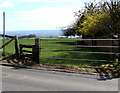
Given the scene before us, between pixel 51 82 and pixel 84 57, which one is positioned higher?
pixel 84 57

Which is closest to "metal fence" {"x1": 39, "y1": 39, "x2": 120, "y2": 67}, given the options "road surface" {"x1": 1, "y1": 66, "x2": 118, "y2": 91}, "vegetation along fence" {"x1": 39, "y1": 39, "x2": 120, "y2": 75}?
"vegetation along fence" {"x1": 39, "y1": 39, "x2": 120, "y2": 75}

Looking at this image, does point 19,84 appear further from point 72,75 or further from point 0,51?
point 0,51

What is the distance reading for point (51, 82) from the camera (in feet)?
17.2

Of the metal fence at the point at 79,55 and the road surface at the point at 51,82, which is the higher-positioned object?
the metal fence at the point at 79,55

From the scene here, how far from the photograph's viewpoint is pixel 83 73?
6.23 meters

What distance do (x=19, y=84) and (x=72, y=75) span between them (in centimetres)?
199

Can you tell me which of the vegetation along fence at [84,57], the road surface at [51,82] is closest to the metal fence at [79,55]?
the vegetation along fence at [84,57]

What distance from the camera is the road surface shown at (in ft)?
15.4

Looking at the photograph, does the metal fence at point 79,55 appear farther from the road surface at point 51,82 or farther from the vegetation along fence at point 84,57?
the road surface at point 51,82

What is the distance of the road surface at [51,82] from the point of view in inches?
185

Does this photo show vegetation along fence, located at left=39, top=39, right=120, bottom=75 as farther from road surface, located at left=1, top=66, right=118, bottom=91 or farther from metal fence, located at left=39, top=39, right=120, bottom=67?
road surface, located at left=1, top=66, right=118, bottom=91

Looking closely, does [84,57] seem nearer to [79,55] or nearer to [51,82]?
[79,55]

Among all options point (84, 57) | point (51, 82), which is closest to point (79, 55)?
point (84, 57)

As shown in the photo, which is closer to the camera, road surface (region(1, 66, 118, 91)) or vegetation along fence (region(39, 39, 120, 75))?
road surface (region(1, 66, 118, 91))
